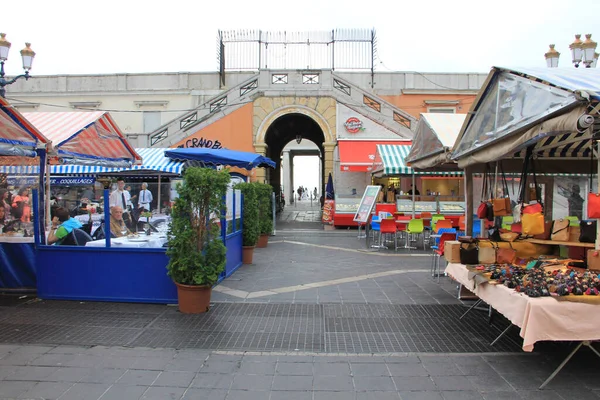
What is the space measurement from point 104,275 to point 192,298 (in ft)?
5.44

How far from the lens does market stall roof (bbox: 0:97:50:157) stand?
6.10 m

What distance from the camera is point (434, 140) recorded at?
802 cm

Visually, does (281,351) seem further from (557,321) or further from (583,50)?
(583,50)

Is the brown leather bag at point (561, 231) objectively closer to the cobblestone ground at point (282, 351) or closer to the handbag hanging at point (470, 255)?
the handbag hanging at point (470, 255)

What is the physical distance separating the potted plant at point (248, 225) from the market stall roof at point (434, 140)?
3817 mm

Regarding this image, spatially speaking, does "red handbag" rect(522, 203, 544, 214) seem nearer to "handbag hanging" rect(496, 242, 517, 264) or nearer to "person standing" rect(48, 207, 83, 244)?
"handbag hanging" rect(496, 242, 517, 264)

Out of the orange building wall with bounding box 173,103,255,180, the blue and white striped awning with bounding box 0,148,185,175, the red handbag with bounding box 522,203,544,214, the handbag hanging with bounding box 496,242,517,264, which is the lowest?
the handbag hanging with bounding box 496,242,517,264

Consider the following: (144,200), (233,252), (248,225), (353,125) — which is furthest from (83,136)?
(353,125)

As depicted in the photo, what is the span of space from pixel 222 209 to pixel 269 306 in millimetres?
1639

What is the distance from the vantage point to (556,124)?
414cm

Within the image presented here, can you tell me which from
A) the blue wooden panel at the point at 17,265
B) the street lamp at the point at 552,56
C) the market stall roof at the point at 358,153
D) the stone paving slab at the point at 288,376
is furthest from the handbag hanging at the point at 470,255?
the market stall roof at the point at 358,153

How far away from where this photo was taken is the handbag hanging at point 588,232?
211 inches

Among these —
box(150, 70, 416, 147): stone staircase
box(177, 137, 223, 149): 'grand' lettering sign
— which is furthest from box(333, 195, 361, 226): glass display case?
box(177, 137, 223, 149): 'grand' lettering sign

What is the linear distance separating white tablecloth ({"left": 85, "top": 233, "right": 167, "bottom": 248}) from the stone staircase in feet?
44.3
